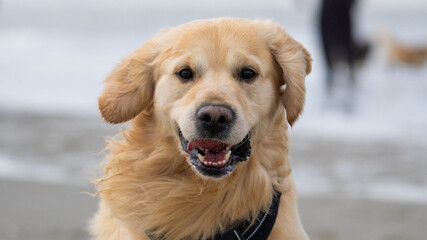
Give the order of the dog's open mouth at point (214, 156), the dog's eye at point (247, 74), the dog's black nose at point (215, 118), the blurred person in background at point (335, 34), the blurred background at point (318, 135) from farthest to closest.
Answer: the blurred person in background at point (335, 34), the blurred background at point (318, 135), the dog's eye at point (247, 74), the dog's open mouth at point (214, 156), the dog's black nose at point (215, 118)

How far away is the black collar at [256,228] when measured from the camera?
9.46 feet

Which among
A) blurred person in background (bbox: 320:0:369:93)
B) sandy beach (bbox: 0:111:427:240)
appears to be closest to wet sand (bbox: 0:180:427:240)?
sandy beach (bbox: 0:111:427:240)

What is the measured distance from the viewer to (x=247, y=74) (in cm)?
304

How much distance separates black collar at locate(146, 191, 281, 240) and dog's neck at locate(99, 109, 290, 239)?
0.04 m

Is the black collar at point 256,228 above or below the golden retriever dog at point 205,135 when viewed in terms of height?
below

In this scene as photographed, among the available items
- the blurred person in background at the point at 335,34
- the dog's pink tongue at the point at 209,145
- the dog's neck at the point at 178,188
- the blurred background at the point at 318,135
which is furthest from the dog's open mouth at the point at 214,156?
the blurred person in background at the point at 335,34

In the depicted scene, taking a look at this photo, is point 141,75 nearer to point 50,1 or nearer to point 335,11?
point 335,11

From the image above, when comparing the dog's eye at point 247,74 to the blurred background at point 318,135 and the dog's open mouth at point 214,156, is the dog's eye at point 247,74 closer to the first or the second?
the dog's open mouth at point 214,156

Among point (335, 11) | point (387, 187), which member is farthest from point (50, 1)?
point (387, 187)

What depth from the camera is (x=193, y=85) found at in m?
2.99

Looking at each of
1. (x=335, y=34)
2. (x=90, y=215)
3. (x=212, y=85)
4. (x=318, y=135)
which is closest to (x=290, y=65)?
(x=212, y=85)

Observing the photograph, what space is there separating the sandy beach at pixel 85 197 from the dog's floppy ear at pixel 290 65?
53.4 inches

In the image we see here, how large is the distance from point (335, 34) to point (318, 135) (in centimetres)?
339

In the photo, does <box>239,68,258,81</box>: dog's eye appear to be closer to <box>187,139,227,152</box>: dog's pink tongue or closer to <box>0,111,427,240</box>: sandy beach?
<box>187,139,227,152</box>: dog's pink tongue
